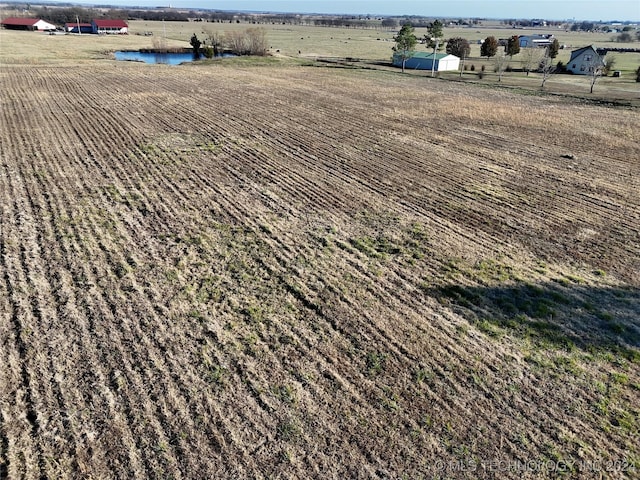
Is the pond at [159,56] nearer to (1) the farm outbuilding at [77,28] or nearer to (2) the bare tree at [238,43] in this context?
(2) the bare tree at [238,43]

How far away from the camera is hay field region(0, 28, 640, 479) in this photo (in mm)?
6625

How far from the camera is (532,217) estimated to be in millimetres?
14500

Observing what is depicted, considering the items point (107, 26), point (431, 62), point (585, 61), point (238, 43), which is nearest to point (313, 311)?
point (431, 62)

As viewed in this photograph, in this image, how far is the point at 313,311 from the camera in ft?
31.5

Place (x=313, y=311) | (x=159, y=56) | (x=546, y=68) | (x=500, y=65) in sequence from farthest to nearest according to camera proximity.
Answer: (x=159, y=56) < (x=500, y=65) < (x=546, y=68) < (x=313, y=311)

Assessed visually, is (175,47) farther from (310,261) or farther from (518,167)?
(310,261)

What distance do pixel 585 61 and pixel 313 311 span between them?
65066 millimetres

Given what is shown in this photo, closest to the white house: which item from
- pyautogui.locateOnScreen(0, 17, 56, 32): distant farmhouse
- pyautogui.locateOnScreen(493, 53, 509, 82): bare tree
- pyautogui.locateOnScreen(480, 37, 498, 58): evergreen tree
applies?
pyautogui.locateOnScreen(493, 53, 509, 82): bare tree

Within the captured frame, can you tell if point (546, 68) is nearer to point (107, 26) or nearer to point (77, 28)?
point (107, 26)

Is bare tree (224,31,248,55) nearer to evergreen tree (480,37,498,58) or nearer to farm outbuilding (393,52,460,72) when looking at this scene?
farm outbuilding (393,52,460,72)

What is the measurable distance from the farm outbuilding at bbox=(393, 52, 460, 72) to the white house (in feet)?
47.9

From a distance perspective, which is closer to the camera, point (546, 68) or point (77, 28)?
point (546, 68)

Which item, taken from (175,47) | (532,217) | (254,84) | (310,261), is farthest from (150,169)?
(175,47)

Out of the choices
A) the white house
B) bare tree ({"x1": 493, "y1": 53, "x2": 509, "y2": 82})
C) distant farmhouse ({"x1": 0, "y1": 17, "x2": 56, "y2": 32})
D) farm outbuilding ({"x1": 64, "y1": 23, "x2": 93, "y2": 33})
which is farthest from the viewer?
farm outbuilding ({"x1": 64, "y1": 23, "x2": 93, "y2": 33})
